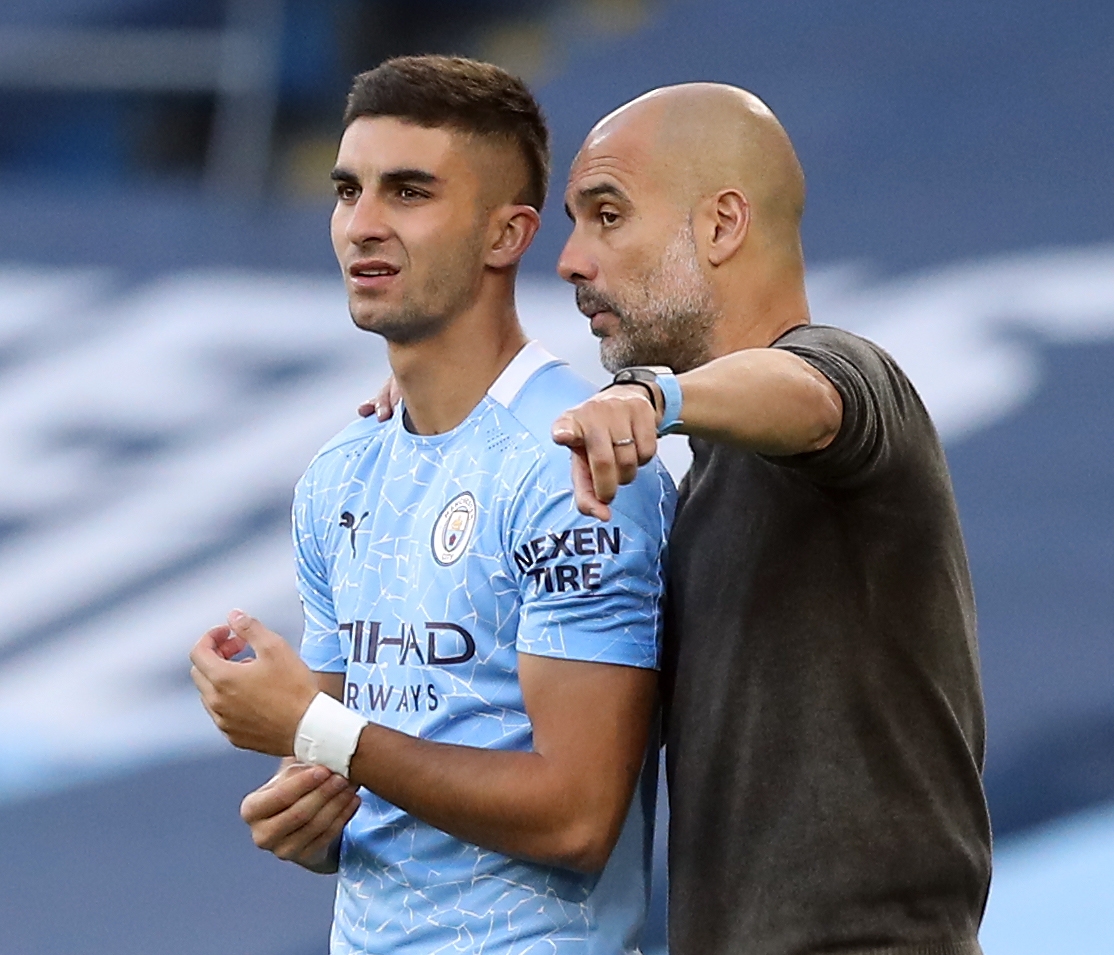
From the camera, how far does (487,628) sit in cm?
231

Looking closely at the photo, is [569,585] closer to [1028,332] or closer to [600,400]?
[600,400]

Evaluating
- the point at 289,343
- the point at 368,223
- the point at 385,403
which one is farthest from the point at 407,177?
the point at 289,343

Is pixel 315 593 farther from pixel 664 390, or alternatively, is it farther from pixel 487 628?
pixel 664 390

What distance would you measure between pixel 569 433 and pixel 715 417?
0.21m

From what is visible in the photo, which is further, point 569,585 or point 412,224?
point 412,224

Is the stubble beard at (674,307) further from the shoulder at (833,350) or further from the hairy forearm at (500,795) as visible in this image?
the hairy forearm at (500,795)

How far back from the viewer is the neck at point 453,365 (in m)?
2.49

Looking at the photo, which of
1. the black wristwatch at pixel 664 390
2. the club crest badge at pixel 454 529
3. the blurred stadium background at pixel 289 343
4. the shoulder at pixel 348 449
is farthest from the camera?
the blurred stadium background at pixel 289 343

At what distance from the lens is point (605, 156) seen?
2.41 meters

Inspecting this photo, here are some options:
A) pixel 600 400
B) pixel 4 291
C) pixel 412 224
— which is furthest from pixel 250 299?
pixel 600 400

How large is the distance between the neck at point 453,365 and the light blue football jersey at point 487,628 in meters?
0.03

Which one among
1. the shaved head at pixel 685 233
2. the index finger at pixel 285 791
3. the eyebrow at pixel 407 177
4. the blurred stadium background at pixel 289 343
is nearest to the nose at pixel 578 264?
the shaved head at pixel 685 233

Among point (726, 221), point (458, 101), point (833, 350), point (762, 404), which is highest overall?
point (458, 101)

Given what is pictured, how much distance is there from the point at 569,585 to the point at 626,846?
377 mm
